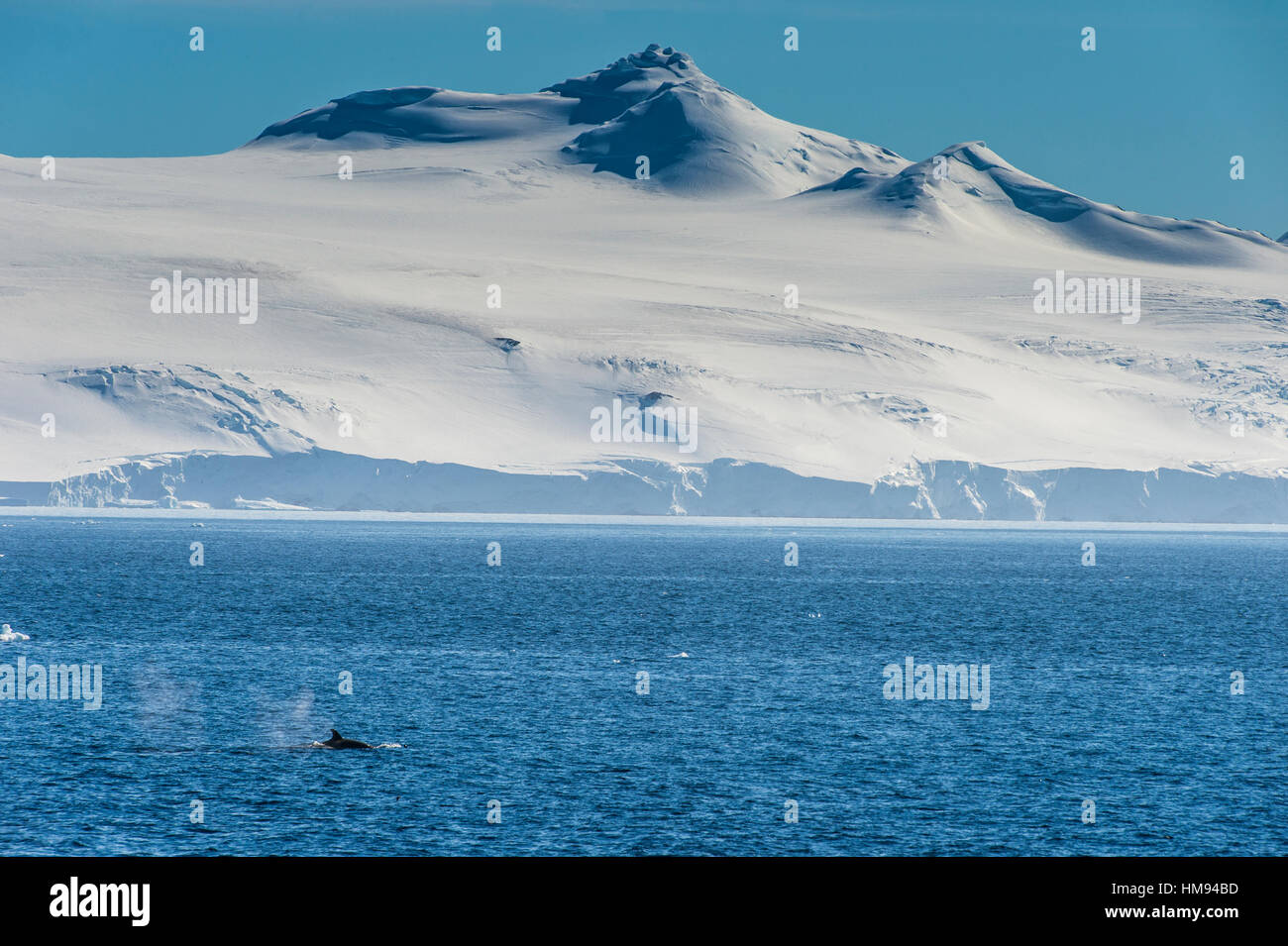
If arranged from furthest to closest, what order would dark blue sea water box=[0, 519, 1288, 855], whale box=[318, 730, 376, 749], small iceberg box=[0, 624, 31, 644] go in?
1. small iceberg box=[0, 624, 31, 644]
2. whale box=[318, 730, 376, 749]
3. dark blue sea water box=[0, 519, 1288, 855]

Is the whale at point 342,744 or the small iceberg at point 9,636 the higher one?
the small iceberg at point 9,636

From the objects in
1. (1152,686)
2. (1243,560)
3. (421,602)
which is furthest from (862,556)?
(1152,686)

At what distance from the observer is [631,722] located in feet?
153

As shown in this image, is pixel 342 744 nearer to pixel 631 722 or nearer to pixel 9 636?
pixel 631 722

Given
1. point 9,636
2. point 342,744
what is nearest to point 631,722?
point 342,744

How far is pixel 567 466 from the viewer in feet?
656

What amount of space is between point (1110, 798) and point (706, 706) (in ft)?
56.6

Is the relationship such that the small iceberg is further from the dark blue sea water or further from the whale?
the whale

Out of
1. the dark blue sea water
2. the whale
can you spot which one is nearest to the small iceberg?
the dark blue sea water

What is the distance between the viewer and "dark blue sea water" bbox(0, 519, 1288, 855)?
32.6 metres

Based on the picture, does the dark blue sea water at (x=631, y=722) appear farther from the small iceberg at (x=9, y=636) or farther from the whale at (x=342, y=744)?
the small iceberg at (x=9, y=636)

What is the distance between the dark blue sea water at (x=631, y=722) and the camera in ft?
107

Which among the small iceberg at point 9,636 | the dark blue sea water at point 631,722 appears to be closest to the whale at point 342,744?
the dark blue sea water at point 631,722

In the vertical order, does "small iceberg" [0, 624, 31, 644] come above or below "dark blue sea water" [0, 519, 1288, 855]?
above
